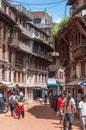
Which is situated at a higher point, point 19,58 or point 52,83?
point 19,58

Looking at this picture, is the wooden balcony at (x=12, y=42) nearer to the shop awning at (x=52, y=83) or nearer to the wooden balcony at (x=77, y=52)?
the wooden balcony at (x=77, y=52)

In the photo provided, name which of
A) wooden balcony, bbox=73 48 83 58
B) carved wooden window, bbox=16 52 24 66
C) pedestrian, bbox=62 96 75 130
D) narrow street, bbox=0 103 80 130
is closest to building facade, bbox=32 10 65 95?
carved wooden window, bbox=16 52 24 66

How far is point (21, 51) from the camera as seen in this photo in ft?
198

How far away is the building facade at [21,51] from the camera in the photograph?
52250 millimetres

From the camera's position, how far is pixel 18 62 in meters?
60.2

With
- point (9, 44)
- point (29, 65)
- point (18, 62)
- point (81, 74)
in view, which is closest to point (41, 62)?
point (29, 65)

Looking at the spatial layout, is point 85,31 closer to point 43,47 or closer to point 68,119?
point 68,119

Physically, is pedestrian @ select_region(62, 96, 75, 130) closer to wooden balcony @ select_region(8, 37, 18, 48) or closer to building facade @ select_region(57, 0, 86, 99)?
building facade @ select_region(57, 0, 86, 99)

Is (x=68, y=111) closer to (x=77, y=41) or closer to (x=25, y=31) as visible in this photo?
(x=77, y=41)

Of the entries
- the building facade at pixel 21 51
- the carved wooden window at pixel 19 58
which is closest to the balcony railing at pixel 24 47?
the building facade at pixel 21 51

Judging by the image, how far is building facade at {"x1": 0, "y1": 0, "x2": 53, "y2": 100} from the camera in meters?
52.2

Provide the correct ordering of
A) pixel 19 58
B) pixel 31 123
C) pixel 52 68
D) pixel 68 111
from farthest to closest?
pixel 52 68
pixel 19 58
pixel 31 123
pixel 68 111

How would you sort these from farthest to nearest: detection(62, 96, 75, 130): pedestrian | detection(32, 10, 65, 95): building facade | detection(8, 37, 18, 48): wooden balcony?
detection(32, 10, 65, 95): building facade < detection(8, 37, 18, 48): wooden balcony < detection(62, 96, 75, 130): pedestrian

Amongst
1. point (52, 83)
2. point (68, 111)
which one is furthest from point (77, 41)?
point (52, 83)
